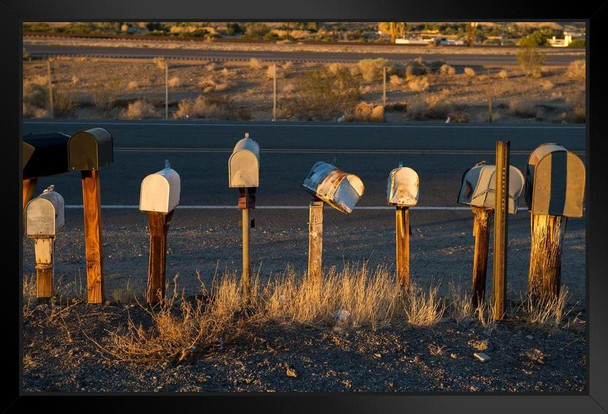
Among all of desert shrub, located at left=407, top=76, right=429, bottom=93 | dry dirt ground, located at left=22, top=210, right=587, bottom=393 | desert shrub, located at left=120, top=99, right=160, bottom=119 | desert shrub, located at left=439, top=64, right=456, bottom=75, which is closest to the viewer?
dry dirt ground, located at left=22, top=210, right=587, bottom=393

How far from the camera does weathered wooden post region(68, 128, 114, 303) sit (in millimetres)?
5652

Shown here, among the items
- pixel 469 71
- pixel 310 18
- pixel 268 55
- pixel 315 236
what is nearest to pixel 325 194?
pixel 315 236

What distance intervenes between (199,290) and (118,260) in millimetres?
1434

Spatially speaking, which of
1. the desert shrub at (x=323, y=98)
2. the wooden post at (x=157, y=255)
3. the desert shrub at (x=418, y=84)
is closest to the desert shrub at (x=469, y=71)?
the desert shrub at (x=418, y=84)

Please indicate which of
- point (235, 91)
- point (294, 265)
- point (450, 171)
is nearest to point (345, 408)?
point (294, 265)

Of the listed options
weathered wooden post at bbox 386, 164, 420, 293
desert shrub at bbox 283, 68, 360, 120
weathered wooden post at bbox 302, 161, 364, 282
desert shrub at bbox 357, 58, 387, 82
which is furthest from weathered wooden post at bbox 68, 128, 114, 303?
desert shrub at bbox 357, 58, 387, 82

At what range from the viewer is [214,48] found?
45.1 metres

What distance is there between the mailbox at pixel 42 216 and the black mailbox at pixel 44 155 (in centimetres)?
17

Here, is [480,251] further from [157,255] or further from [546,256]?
[157,255]

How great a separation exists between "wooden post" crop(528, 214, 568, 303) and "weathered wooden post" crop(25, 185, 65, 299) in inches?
110

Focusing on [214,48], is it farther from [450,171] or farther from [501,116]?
[450,171]

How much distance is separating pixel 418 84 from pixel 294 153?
656 inches

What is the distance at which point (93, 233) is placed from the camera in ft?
19.1

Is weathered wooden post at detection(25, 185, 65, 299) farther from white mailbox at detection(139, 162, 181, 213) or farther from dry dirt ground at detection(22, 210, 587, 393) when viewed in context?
white mailbox at detection(139, 162, 181, 213)
